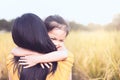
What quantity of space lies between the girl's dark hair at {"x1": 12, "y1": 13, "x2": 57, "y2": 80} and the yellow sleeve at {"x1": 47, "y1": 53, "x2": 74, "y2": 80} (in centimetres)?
2

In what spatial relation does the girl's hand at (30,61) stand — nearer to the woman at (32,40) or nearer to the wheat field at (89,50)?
the woman at (32,40)

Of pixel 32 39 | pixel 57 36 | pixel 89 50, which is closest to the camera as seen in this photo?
pixel 32 39

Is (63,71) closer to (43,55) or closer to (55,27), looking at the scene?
(43,55)

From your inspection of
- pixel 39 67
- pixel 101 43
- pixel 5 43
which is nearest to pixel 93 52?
pixel 101 43

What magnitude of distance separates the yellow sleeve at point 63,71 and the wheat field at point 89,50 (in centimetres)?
108

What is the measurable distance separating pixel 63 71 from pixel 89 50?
117 centimetres

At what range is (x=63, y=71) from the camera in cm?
145

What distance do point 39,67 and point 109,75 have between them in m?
1.10

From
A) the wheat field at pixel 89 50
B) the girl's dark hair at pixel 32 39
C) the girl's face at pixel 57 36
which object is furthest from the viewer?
the wheat field at pixel 89 50

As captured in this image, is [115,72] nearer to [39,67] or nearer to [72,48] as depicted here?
[72,48]

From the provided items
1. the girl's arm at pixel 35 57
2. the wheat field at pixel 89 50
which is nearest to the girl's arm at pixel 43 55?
the girl's arm at pixel 35 57

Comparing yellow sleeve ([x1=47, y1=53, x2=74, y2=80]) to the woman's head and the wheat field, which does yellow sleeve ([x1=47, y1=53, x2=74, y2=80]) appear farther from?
the wheat field

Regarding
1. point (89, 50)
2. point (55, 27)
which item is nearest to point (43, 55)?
point (55, 27)

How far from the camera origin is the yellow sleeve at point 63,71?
1.43m
